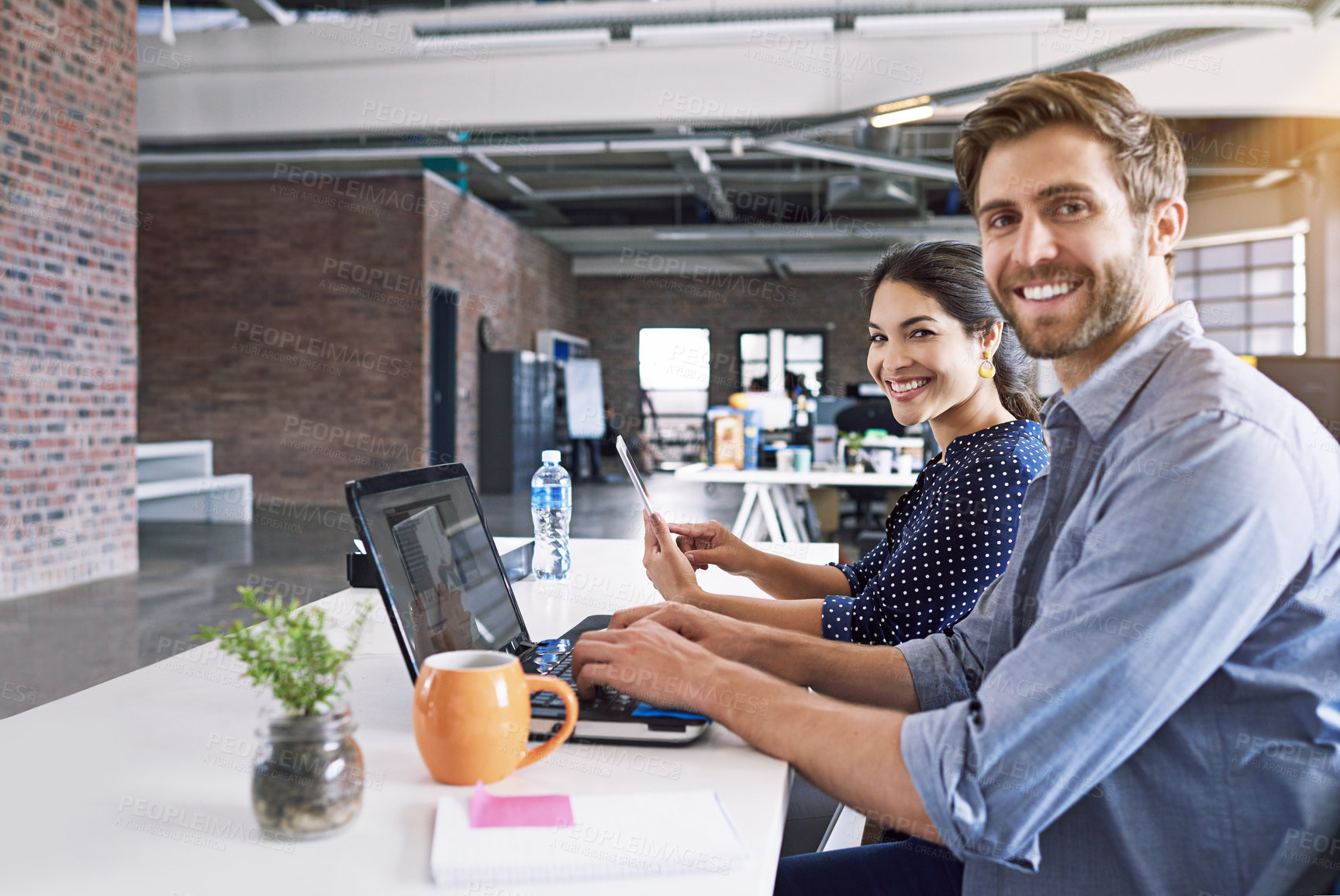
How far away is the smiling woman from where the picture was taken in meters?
1.50

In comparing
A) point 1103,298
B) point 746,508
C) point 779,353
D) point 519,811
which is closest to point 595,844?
point 519,811

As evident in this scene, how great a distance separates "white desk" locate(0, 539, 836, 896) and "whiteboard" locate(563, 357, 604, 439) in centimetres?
1225

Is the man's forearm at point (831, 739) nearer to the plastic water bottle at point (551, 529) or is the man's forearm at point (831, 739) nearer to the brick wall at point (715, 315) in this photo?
the plastic water bottle at point (551, 529)

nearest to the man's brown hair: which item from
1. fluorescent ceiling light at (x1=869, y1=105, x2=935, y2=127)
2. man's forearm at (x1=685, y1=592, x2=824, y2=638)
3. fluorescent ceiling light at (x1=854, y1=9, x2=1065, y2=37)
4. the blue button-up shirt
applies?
the blue button-up shirt

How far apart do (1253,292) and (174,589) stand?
35.9ft

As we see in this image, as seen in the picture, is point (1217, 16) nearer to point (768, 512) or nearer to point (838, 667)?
point (768, 512)

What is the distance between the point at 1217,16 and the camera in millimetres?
5234

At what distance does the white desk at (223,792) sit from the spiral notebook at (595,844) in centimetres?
1

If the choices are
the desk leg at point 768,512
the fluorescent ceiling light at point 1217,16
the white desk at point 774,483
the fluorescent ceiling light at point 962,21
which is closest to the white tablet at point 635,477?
the white desk at point 774,483

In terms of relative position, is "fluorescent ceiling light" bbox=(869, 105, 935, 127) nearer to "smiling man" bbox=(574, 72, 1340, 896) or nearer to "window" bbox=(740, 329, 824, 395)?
"smiling man" bbox=(574, 72, 1340, 896)

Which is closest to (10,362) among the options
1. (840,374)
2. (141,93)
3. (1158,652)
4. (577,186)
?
(141,93)

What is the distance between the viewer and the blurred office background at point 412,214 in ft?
17.2

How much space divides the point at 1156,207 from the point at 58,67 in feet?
19.9

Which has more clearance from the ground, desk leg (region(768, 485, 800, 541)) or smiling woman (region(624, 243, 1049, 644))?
smiling woman (region(624, 243, 1049, 644))
